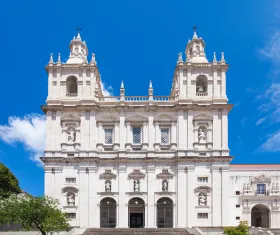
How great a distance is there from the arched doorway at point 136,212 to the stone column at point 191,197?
15.6 ft

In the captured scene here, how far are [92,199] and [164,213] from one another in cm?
767

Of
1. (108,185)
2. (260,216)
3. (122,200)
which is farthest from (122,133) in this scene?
(260,216)

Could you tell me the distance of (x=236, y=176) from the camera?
56.5 m

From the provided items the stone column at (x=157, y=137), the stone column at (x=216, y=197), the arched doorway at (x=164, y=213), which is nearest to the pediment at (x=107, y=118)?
the stone column at (x=157, y=137)

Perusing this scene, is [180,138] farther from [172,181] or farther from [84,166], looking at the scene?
[84,166]

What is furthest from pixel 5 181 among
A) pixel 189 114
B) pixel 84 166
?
pixel 189 114

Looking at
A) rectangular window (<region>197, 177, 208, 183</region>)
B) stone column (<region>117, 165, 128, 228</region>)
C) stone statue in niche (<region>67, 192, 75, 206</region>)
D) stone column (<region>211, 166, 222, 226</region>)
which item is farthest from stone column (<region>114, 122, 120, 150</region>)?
stone column (<region>211, 166, 222, 226</region>)

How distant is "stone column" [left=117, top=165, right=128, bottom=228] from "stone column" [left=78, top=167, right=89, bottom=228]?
3395 millimetres

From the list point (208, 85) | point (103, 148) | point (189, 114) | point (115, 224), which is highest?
point (208, 85)

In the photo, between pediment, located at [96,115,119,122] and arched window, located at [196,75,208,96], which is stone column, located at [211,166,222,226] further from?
pediment, located at [96,115,119,122]

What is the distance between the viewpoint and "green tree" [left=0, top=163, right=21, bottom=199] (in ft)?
174

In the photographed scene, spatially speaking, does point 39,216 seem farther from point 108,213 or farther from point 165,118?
point 165,118

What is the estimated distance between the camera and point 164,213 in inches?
1868

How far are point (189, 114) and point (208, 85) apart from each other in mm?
4061
